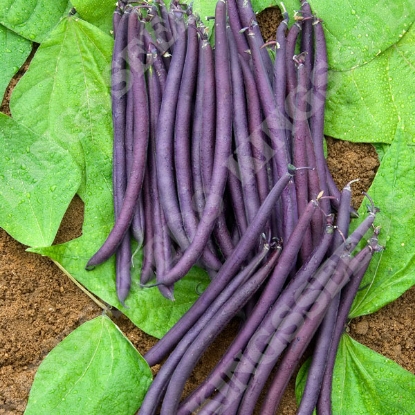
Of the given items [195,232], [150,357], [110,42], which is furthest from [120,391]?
[110,42]

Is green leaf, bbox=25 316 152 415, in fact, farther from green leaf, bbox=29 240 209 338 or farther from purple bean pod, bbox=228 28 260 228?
purple bean pod, bbox=228 28 260 228

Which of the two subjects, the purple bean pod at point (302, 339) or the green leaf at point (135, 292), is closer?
the purple bean pod at point (302, 339)

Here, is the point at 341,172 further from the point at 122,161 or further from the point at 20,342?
the point at 20,342

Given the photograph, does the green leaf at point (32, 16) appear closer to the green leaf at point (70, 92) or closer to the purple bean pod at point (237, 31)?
the green leaf at point (70, 92)

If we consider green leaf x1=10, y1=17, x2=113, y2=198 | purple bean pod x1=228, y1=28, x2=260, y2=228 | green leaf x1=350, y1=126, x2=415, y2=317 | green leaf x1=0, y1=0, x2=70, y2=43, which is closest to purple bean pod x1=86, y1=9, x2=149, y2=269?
green leaf x1=10, y1=17, x2=113, y2=198

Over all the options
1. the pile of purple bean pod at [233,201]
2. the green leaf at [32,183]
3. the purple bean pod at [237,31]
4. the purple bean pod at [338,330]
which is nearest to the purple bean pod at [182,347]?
the pile of purple bean pod at [233,201]
